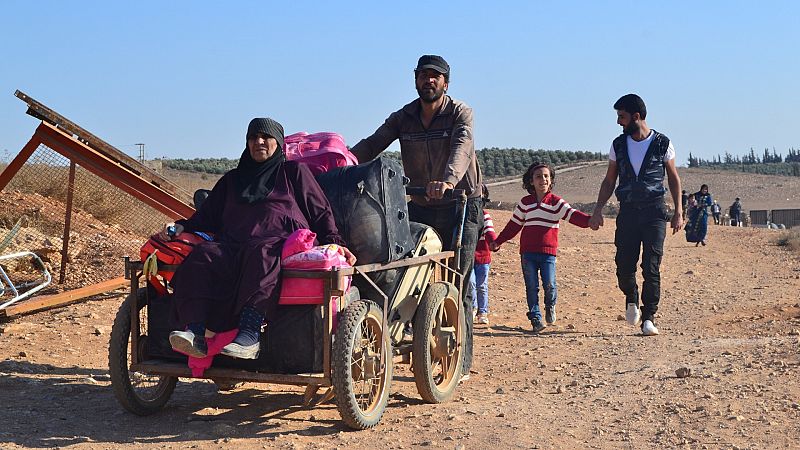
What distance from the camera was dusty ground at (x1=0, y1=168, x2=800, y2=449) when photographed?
5863 mm

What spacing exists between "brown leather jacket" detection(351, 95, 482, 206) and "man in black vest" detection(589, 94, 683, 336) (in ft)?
7.82

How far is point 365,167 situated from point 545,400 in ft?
6.25

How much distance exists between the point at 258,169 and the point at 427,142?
1829 mm

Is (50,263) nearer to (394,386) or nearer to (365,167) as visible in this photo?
(394,386)

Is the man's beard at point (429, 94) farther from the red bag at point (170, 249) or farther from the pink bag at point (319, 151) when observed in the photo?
the red bag at point (170, 249)

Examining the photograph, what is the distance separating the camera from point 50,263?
481 inches

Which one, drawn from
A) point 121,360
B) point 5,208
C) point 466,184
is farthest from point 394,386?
point 5,208

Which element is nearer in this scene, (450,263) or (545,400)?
(545,400)

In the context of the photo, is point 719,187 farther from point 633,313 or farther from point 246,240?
point 246,240

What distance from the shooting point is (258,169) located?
255 inches

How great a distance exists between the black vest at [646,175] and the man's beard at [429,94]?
2788 millimetres

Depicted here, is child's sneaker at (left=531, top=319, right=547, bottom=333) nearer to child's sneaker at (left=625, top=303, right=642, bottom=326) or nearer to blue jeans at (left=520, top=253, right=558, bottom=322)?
blue jeans at (left=520, top=253, right=558, bottom=322)

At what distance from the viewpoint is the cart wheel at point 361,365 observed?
5777 millimetres

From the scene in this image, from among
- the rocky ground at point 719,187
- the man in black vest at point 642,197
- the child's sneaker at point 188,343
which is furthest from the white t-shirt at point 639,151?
the rocky ground at point 719,187
